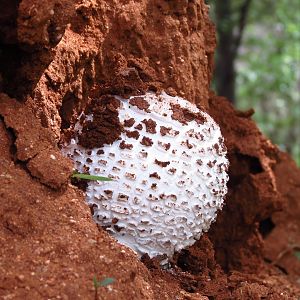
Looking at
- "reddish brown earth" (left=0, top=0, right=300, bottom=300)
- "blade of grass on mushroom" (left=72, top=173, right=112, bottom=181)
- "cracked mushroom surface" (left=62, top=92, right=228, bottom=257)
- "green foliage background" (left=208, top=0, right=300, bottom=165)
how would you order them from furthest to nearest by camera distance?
"green foliage background" (left=208, top=0, right=300, bottom=165) → "cracked mushroom surface" (left=62, top=92, right=228, bottom=257) → "blade of grass on mushroom" (left=72, top=173, right=112, bottom=181) → "reddish brown earth" (left=0, top=0, right=300, bottom=300)

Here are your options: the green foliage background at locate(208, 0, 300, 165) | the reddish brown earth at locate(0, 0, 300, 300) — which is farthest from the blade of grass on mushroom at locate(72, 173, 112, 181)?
the green foliage background at locate(208, 0, 300, 165)

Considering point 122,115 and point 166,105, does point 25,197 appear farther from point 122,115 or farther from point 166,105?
point 166,105

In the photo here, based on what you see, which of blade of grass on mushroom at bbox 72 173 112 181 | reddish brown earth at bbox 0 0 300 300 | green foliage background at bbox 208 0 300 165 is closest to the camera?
reddish brown earth at bbox 0 0 300 300

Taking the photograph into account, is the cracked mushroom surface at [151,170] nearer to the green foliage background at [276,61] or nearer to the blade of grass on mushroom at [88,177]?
the blade of grass on mushroom at [88,177]

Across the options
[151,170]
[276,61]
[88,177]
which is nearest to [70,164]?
[88,177]

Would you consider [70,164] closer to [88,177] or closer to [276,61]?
[88,177]

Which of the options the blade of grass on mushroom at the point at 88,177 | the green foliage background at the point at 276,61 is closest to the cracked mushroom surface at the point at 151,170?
the blade of grass on mushroom at the point at 88,177

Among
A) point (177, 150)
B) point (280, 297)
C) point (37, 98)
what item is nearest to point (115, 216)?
point (177, 150)

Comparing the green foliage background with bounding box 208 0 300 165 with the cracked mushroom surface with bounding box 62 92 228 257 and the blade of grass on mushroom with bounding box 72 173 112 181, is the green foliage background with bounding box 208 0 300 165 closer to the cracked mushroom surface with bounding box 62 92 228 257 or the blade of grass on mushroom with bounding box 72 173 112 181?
the cracked mushroom surface with bounding box 62 92 228 257
